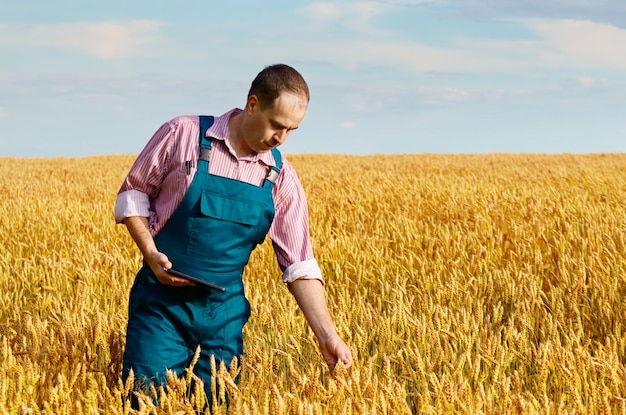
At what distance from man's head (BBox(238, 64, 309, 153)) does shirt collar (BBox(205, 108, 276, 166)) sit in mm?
121

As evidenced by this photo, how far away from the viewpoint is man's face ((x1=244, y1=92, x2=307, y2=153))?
102 inches

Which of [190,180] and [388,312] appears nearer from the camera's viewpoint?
[190,180]

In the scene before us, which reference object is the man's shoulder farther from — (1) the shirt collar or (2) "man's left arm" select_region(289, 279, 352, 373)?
(2) "man's left arm" select_region(289, 279, 352, 373)

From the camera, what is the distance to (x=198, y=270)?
8.95 feet

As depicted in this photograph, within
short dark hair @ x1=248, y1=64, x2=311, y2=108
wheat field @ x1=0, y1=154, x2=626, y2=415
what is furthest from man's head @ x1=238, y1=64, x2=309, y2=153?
wheat field @ x1=0, y1=154, x2=626, y2=415

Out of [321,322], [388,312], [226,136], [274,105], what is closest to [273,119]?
[274,105]

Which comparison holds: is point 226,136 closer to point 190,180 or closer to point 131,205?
point 190,180

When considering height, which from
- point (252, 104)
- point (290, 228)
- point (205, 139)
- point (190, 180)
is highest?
point (252, 104)

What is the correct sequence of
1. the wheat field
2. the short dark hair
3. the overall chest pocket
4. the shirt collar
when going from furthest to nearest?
the shirt collar
the overall chest pocket
the short dark hair
the wheat field

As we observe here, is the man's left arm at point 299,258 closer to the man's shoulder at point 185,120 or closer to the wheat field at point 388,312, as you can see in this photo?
the wheat field at point 388,312

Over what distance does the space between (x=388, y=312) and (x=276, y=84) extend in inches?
81.4

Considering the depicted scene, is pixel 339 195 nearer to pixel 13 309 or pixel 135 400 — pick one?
pixel 13 309

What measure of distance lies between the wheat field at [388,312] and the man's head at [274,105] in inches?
30.3

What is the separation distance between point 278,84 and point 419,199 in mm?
5767
